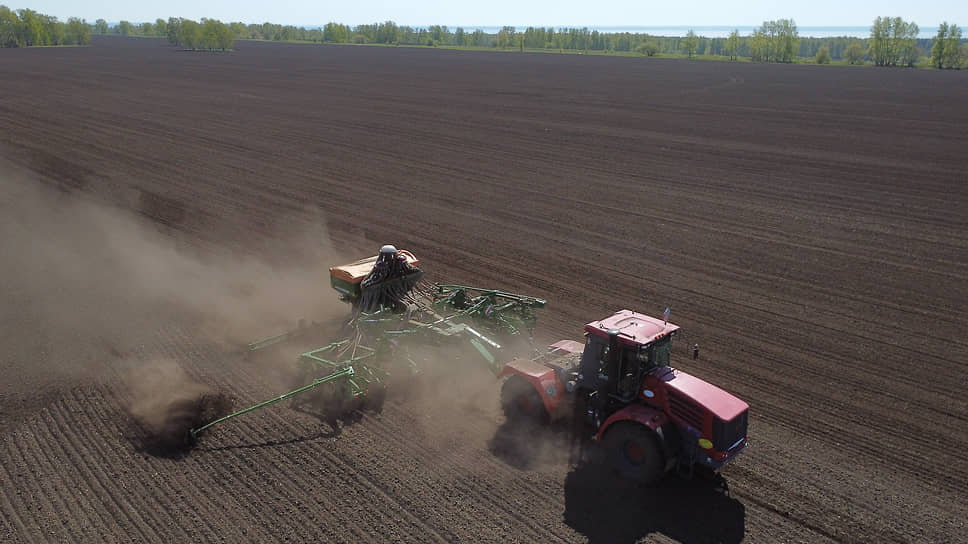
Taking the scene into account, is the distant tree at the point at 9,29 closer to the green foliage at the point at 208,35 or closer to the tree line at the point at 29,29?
the tree line at the point at 29,29

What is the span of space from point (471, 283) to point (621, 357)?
867cm

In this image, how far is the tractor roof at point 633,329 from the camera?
10.4 meters

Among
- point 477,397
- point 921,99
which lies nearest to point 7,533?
point 477,397

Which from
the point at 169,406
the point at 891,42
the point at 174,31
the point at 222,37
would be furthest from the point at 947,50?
the point at 174,31

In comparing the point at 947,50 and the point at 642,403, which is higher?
the point at 947,50

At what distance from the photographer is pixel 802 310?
17.3 meters

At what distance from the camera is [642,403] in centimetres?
1073

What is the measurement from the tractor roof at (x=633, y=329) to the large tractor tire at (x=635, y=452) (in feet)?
4.33

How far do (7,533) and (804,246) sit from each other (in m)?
22.0

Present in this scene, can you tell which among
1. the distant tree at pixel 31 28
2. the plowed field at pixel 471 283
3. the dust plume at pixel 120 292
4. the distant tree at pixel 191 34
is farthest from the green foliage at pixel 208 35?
the dust plume at pixel 120 292

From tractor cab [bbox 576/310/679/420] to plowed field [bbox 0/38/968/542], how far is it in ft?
4.36

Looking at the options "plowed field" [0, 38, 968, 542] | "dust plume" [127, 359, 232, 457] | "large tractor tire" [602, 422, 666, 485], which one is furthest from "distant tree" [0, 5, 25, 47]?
"large tractor tire" [602, 422, 666, 485]

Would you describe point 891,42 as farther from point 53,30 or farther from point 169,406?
point 53,30

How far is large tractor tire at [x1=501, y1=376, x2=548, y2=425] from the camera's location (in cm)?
1189
